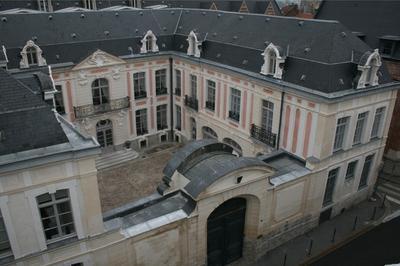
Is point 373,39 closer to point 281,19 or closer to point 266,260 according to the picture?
point 281,19

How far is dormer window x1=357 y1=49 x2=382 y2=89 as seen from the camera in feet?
64.4

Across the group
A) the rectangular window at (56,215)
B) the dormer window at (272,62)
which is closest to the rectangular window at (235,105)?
the dormer window at (272,62)

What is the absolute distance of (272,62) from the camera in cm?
2248

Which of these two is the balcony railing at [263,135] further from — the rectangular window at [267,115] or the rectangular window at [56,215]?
the rectangular window at [56,215]

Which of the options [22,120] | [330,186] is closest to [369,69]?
[330,186]

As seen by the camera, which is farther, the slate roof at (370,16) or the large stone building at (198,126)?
the slate roof at (370,16)

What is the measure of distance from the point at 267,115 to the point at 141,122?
1302 cm

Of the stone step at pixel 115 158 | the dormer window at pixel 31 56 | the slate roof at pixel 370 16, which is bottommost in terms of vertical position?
the stone step at pixel 115 158

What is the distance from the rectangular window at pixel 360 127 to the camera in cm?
2135

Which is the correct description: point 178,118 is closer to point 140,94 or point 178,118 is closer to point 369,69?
point 140,94

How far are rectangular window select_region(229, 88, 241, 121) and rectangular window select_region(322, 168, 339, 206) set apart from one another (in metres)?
7.48

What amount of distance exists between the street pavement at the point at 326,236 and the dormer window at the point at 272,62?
31.8 ft

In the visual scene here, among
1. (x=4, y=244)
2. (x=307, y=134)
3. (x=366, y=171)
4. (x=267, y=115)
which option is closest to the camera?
(x=4, y=244)

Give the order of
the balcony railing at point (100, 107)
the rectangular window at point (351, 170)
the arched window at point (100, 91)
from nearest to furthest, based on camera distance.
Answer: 1. the rectangular window at point (351, 170)
2. the balcony railing at point (100, 107)
3. the arched window at point (100, 91)
